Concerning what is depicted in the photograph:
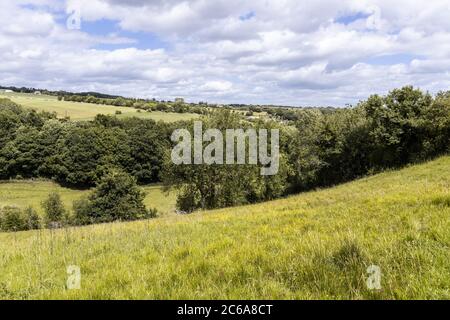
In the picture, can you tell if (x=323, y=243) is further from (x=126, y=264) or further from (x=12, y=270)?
(x=12, y=270)

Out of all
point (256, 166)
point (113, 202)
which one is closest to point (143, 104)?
point (113, 202)

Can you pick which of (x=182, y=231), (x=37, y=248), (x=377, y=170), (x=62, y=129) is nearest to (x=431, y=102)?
(x=377, y=170)

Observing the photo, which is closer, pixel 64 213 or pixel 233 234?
pixel 233 234

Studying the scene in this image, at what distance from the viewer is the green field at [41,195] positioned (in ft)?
239

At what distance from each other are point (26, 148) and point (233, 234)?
325 ft

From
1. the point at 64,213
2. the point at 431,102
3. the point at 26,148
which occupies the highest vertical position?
the point at 431,102

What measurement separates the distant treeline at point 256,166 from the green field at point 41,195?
387cm

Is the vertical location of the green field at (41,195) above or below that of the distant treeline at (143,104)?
below

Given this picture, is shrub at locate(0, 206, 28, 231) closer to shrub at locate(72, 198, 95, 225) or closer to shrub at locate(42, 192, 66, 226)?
shrub at locate(42, 192, 66, 226)

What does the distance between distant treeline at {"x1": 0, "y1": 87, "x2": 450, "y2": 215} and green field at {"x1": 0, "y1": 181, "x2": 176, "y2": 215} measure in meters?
3.87

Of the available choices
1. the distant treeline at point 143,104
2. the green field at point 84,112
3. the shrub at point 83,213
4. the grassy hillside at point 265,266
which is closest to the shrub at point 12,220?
the shrub at point 83,213

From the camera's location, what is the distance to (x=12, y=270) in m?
7.05

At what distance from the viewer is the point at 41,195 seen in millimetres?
80938

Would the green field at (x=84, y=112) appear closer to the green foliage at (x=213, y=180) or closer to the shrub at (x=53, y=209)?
the shrub at (x=53, y=209)
